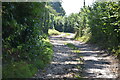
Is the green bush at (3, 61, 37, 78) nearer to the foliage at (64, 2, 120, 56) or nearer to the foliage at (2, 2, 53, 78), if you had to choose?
the foliage at (2, 2, 53, 78)

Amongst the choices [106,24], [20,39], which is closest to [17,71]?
[20,39]

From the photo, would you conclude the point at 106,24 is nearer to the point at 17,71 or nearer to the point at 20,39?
the point at 20,39

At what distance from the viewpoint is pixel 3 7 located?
605 cm

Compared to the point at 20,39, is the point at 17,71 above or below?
below

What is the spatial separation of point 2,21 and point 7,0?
87 centimetres

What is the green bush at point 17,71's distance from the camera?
6523 mm

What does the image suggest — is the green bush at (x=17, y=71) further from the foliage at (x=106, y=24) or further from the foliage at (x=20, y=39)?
the foliage at (x=106, y=24)

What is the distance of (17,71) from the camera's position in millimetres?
6848

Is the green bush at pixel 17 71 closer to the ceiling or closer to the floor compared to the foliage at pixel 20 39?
closer to the floor

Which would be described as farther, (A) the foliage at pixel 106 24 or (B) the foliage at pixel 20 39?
(A) the foliage at pixel 106 24

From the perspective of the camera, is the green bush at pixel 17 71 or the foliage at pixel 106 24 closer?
the green bush at pixel 17 71

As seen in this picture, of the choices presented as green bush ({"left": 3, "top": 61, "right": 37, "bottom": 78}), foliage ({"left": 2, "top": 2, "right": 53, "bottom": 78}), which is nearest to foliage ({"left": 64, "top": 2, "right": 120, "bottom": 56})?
foliage ({"left": 2, "top": 2, "right": 53, "bottom": 78})

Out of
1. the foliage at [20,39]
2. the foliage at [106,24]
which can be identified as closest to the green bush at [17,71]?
the foliage at [20,39]

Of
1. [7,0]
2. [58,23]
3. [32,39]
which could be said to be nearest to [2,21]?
[7,0]
